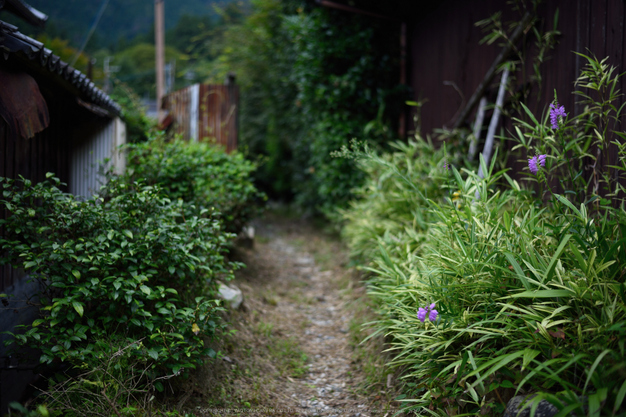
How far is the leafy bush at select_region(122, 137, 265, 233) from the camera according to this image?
12.0 feet

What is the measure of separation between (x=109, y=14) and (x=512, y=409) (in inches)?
341

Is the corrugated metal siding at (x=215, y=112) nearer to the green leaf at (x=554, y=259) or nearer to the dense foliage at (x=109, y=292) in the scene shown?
→ the dense foliage at (x=109, y=292)

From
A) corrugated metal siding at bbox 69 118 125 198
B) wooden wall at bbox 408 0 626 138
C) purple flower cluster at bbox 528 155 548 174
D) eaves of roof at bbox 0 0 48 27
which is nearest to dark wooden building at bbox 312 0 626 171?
wooden wall at bbox 408 0 626 138

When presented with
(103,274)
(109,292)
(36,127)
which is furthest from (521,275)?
(36,127)

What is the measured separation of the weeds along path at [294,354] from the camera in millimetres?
2541

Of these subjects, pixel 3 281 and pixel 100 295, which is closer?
pixel 100 295

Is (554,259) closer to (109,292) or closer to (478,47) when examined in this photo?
(109,292)

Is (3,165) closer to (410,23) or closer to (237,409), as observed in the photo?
(237,409)

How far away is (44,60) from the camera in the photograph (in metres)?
2.52

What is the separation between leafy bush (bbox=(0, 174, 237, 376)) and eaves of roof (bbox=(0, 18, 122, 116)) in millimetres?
700

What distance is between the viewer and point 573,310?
192 cm

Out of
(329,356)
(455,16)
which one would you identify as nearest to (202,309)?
(329,356)

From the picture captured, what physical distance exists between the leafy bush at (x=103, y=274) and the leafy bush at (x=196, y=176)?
650 millimetres

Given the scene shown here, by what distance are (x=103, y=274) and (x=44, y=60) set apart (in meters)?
1.31
